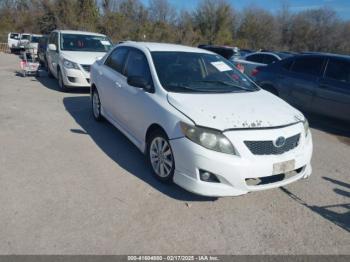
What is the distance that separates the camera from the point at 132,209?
3.55 m

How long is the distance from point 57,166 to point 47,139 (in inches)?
46.0

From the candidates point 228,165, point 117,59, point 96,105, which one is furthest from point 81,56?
point 228,165

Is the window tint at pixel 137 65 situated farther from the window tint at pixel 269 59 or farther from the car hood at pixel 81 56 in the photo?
the window tint at pixel 269 59

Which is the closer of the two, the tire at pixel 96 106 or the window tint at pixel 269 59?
the tire at pixel 96 106

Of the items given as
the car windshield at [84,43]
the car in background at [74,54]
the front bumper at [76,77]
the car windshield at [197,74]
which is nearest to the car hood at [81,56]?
the car in background at [74,54]

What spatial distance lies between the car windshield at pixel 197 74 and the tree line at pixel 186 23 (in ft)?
112

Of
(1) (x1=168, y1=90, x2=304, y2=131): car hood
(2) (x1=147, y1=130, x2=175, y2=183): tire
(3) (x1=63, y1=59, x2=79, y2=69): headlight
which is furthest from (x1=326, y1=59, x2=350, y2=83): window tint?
(3) (x1=63, y1=59, x2=79, y2=69): headlight

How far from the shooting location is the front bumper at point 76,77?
28.8 ft

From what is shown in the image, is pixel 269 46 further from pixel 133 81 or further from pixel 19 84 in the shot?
pixel 133 81

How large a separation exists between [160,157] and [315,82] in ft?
15.9

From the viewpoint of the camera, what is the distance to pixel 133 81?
4.41 meters

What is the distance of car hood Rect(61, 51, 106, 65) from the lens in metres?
8.88

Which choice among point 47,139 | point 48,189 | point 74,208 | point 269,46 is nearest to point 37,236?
point 74,208

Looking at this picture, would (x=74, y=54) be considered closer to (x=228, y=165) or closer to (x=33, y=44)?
(x=228, y=165)
